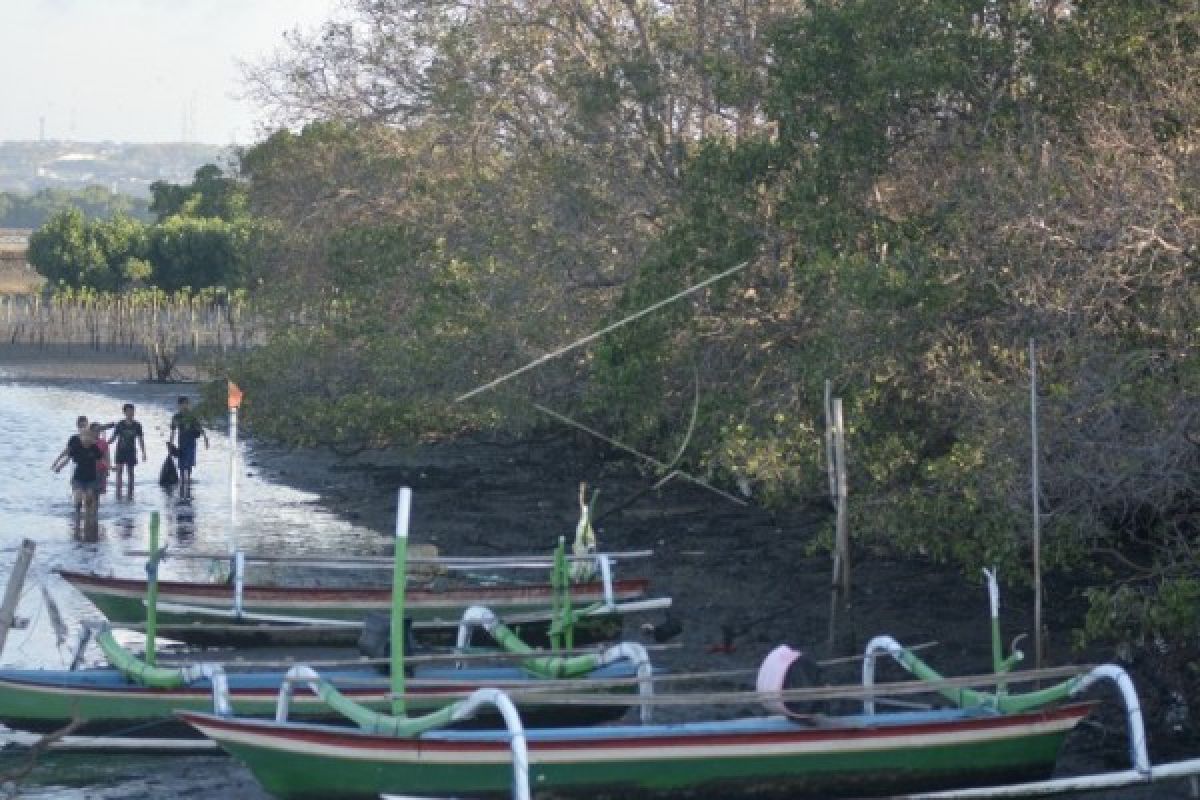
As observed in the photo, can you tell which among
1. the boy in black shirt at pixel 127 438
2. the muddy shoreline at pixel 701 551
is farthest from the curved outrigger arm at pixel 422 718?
the boy in black shirt at pixel 127 438

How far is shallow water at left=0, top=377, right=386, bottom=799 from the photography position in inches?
580

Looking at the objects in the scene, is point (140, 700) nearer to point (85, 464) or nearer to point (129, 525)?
point (85, 464)

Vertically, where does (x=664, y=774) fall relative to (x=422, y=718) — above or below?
below

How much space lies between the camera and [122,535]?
26.1 m

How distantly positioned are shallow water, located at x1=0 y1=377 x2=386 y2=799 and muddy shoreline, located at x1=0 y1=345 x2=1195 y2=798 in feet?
3.03

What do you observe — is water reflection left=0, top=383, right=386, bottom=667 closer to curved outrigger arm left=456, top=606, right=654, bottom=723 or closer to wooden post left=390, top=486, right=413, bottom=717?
wooden post left=390, top=486, right=413, bottom=717

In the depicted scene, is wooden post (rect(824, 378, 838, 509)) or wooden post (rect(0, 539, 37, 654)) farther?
wooden post (rect(824, 378, 838, 509))

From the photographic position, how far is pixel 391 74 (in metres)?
34.2

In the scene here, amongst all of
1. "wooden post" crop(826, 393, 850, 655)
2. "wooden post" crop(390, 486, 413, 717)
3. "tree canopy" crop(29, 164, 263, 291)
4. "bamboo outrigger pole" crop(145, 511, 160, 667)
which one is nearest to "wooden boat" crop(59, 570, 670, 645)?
"wooden post" crop(826, 393, 850, 655)

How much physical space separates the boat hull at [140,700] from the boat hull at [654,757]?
168 centimetres

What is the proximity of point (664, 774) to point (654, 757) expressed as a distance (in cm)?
17

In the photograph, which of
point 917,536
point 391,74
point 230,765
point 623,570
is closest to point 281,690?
point 230,765

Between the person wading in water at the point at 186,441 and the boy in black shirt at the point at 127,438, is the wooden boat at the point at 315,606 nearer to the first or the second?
the boy in black shirt at the point at 127,438

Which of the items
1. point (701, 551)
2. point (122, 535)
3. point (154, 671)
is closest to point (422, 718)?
point (154, 671)
